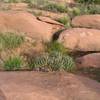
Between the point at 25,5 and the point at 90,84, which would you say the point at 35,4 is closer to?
the point at 25,5

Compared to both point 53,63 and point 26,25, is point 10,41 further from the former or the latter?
point 53,63

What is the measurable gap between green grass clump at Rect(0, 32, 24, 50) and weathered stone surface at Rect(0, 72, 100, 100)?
2.24 metres

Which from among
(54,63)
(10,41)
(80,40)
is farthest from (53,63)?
(80,40)

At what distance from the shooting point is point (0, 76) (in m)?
6.98

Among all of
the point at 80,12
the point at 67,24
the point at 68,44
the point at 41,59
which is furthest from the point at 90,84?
the point at 80,12

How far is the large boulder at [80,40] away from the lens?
10.1m

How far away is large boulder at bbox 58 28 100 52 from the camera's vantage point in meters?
10.1

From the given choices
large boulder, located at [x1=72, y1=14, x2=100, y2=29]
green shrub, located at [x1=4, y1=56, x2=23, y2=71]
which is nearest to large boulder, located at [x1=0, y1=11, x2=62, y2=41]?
large boulder, located at [x1=72, y1=14, x2=100, y2=29]

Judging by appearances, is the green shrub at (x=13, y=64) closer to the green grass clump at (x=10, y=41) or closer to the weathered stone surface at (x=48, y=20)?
the green grass clump at (x=10, y=41)

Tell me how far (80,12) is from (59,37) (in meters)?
3.86

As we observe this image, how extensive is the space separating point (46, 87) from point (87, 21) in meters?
5.98

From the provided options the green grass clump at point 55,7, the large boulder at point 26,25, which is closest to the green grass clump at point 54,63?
the large boulder at point 26,25

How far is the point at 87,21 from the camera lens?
12102 millimetres

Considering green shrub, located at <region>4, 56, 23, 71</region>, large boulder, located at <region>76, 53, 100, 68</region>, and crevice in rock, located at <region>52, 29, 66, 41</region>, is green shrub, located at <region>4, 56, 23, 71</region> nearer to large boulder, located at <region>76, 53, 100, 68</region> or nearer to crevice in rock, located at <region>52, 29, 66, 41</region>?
large boulder, located at <region>76, 53, 100, 68</region>
